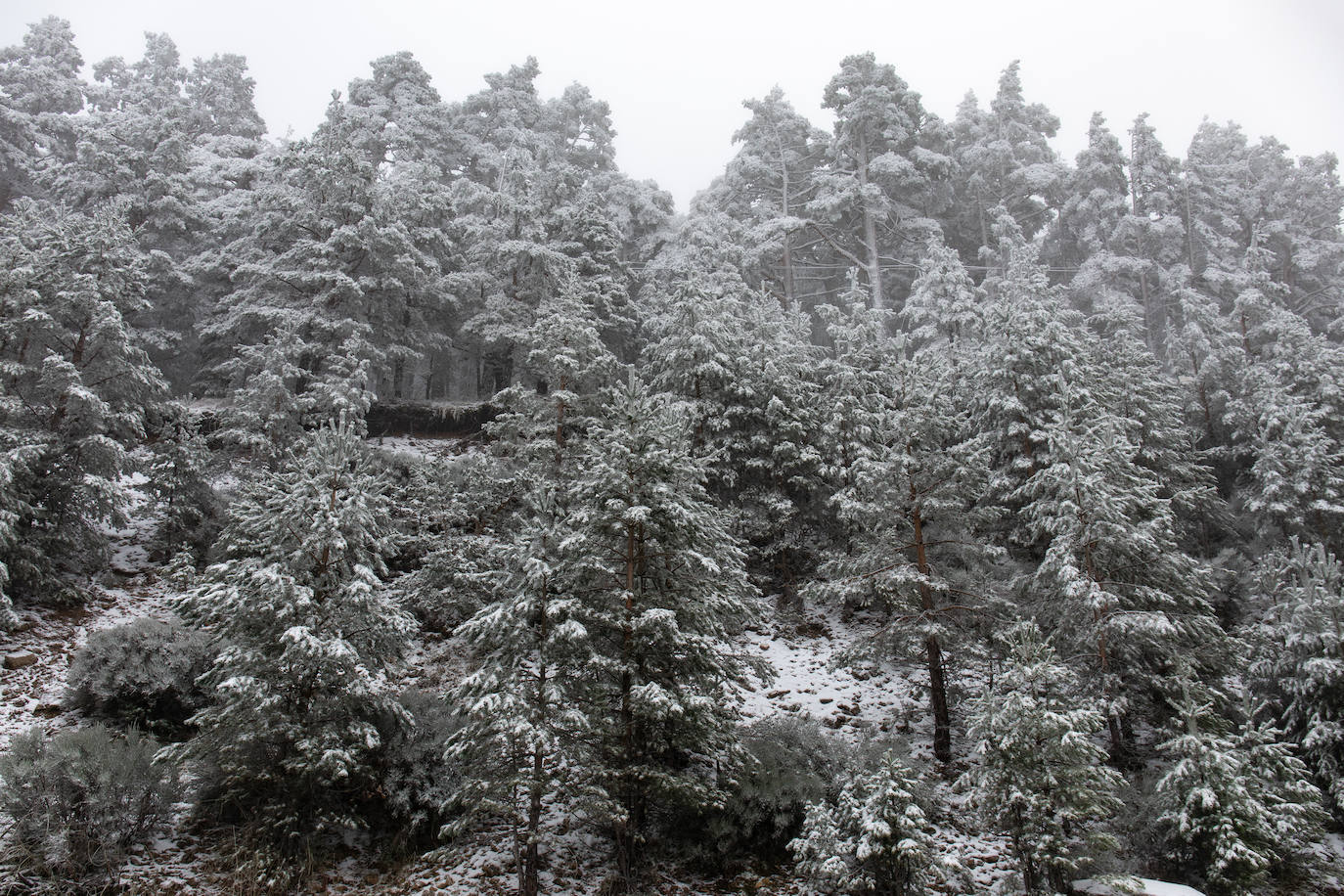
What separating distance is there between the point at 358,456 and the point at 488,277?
17.8 metres

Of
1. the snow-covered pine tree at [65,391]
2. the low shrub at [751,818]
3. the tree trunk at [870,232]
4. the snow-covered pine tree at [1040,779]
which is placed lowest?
the low shrub at [751,818]

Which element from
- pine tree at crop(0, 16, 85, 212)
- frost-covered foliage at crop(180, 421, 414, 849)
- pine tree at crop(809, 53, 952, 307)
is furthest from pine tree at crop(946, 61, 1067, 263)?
pine tree at crop(0, 16, 85, 212)

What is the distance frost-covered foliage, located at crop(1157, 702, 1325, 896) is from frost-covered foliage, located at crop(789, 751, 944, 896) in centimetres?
409

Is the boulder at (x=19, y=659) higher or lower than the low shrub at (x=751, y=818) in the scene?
higher

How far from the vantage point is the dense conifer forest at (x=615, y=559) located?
9734 millimetres

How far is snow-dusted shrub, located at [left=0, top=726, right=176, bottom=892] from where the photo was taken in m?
8.98

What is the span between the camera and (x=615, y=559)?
11.6m

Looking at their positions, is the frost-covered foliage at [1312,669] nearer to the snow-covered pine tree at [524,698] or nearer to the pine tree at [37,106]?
the snow-covered pine tree at [524,698]

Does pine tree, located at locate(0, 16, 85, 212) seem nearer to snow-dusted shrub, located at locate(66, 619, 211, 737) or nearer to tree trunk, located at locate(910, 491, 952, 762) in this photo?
snow-dusted shrub, located at locate(66, 619, 211, 737)

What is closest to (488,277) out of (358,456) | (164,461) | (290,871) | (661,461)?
(164,461)

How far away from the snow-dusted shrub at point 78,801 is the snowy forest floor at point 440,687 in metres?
0.38

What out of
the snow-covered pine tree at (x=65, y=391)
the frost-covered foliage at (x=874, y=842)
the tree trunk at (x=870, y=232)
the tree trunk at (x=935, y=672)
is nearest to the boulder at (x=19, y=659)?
the snow-covered pine tree at (x=65, y=391)

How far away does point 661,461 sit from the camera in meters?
11.3

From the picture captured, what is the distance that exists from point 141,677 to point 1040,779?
15.4 metres
